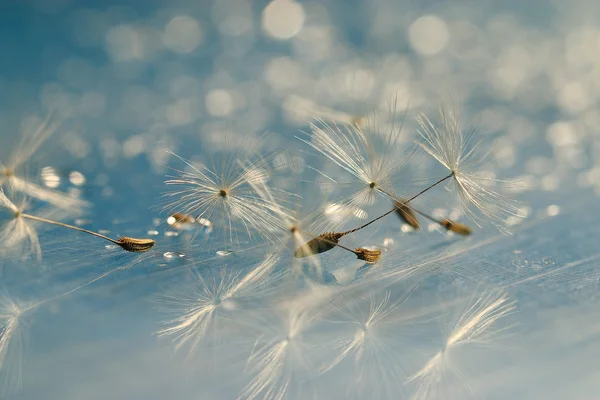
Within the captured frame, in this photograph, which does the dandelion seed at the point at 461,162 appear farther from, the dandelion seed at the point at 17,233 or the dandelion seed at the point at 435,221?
the dandelion seed at the point at 17,233

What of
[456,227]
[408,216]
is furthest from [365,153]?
[456,227]

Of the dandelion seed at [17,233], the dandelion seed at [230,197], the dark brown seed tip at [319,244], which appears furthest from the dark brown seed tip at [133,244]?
the dark brown seed tip at [319,244]

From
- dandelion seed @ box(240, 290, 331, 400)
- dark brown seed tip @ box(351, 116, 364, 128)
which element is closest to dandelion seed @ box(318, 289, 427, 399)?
dandelion seed @ box(240, 290, 331, 400)

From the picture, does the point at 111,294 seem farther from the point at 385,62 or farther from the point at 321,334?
the point at 385,62

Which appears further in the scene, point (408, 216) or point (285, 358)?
point (408, 216)

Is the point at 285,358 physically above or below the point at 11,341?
below

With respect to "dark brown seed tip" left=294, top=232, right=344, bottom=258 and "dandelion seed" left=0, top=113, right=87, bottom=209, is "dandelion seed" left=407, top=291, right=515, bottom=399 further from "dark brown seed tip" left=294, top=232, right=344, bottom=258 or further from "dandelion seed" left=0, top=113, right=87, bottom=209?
"dandelion seed" left=0, top=113, right=87, bottom=209

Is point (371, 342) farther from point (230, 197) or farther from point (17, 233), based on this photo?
point (17, 233)

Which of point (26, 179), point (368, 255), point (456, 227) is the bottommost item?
point (368, 255)
